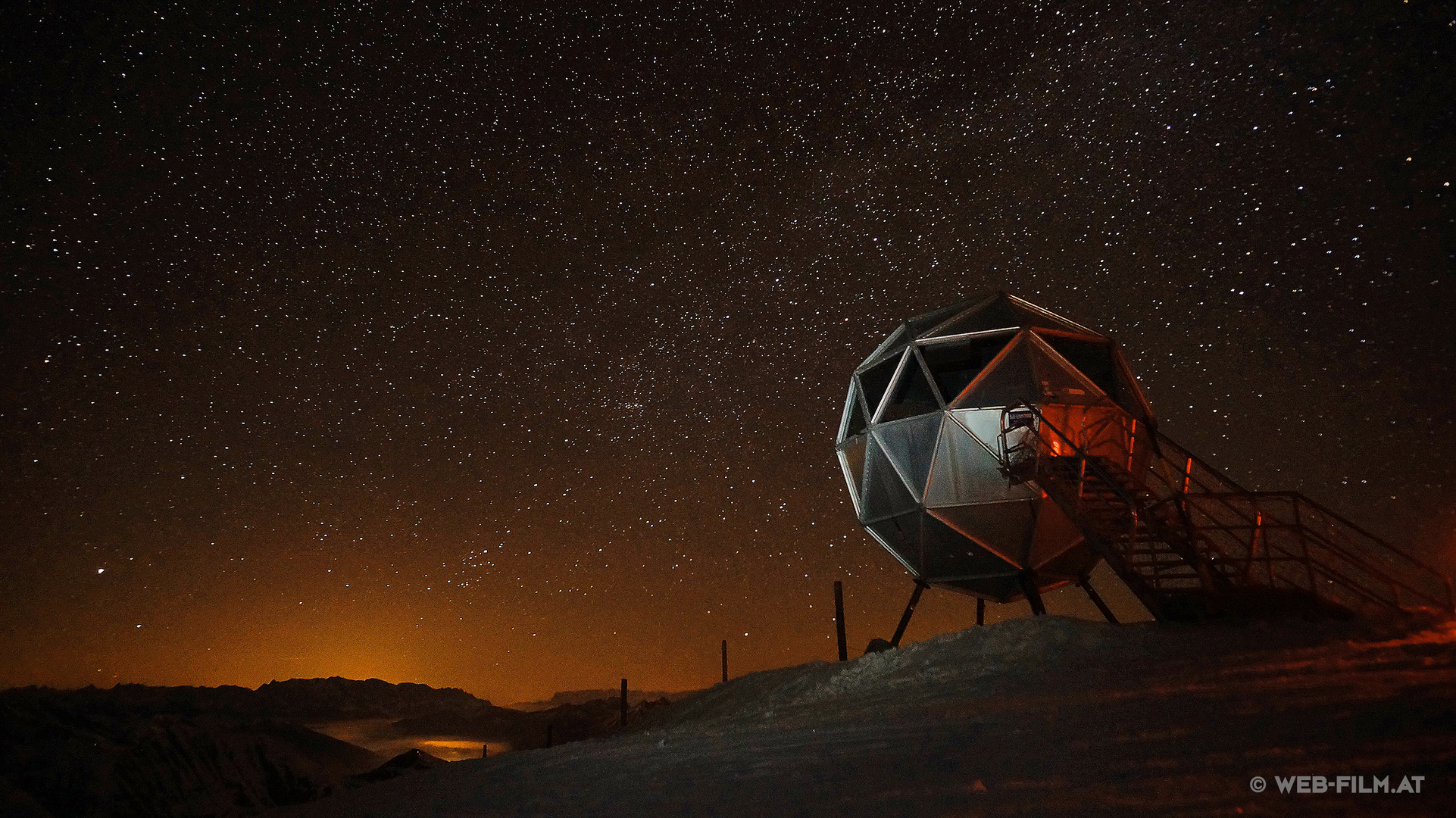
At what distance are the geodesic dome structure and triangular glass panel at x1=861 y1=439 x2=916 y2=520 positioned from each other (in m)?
0.03

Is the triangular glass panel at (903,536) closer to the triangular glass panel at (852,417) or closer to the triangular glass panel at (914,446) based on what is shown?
the triangular glass panel at (914,446)

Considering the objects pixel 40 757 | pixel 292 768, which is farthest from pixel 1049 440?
pixel 40 757

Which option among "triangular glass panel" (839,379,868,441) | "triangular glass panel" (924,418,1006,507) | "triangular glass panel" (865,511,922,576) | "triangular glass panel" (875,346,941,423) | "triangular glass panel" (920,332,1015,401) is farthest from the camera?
"triangular glass panel" (839,379,868,441)

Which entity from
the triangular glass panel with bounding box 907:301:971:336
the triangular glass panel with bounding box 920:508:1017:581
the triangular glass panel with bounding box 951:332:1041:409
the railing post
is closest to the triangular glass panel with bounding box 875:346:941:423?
the triangular glass panel with bounding box 907:301:971:336

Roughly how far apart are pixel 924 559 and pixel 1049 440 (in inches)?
131

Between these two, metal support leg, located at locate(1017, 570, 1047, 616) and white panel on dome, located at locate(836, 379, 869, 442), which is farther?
white panel on dome, located at locate(836, 379, 869, 442)

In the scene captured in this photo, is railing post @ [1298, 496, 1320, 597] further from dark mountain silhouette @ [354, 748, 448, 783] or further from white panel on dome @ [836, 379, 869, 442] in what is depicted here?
dark mountain silhouette @ [354, 748, 448, 783]

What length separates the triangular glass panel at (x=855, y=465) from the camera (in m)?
16.3

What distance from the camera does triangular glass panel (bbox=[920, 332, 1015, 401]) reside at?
48.9 ft

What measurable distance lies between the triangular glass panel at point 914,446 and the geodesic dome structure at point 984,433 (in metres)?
0.02

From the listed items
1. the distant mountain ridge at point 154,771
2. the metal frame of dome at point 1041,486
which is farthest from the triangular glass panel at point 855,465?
the distant mountain ridge at point 154,771

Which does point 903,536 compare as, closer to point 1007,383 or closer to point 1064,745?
point 1007,383

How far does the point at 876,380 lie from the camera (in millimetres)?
16578

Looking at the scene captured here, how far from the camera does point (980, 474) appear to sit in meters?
13.7
